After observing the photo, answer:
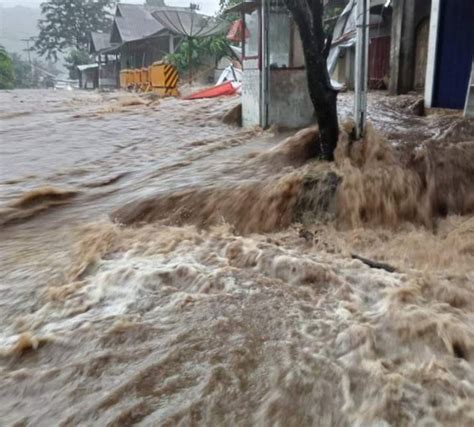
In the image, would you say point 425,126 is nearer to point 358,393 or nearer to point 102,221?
point 102,221

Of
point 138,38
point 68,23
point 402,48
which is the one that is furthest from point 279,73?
point 68,23

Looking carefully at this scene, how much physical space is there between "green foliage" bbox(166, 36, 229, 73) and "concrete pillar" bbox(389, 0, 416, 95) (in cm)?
1242

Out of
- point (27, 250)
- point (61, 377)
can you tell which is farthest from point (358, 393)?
point (27, 250)

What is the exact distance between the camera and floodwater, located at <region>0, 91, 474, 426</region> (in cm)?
255

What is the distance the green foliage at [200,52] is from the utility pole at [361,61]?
1918 cm

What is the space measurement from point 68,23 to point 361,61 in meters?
56.6

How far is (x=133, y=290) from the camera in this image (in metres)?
3.64

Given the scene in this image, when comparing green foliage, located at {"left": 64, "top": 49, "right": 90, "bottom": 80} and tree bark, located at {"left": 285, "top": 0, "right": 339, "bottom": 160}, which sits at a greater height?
green foliage, located at {"left": 64, "top": 49, "right": 90, "bottom": 80}

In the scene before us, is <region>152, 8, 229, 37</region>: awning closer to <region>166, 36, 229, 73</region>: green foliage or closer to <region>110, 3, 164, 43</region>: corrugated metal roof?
<region>166, 36, 229, 73</region>: green foliage

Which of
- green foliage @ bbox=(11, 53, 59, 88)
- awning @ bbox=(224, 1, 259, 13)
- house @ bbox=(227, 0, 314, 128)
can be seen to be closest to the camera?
house @ bbox=(227, 0, 314, 128)

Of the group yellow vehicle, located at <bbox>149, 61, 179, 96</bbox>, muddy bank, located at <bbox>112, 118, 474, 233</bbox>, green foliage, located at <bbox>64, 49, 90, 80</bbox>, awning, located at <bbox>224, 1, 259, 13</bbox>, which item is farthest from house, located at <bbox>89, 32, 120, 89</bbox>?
muddy bank, located at <bbox>112, 118, 474, 233</bbox>

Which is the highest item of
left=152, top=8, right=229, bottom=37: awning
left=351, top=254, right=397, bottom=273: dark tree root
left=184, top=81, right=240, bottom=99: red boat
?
left=152, top=8, right=229, bottom=37: awning

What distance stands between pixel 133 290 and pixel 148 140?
5.46m

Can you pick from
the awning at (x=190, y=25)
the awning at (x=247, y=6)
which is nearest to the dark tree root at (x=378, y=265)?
the awning at (x=247, y=6)
